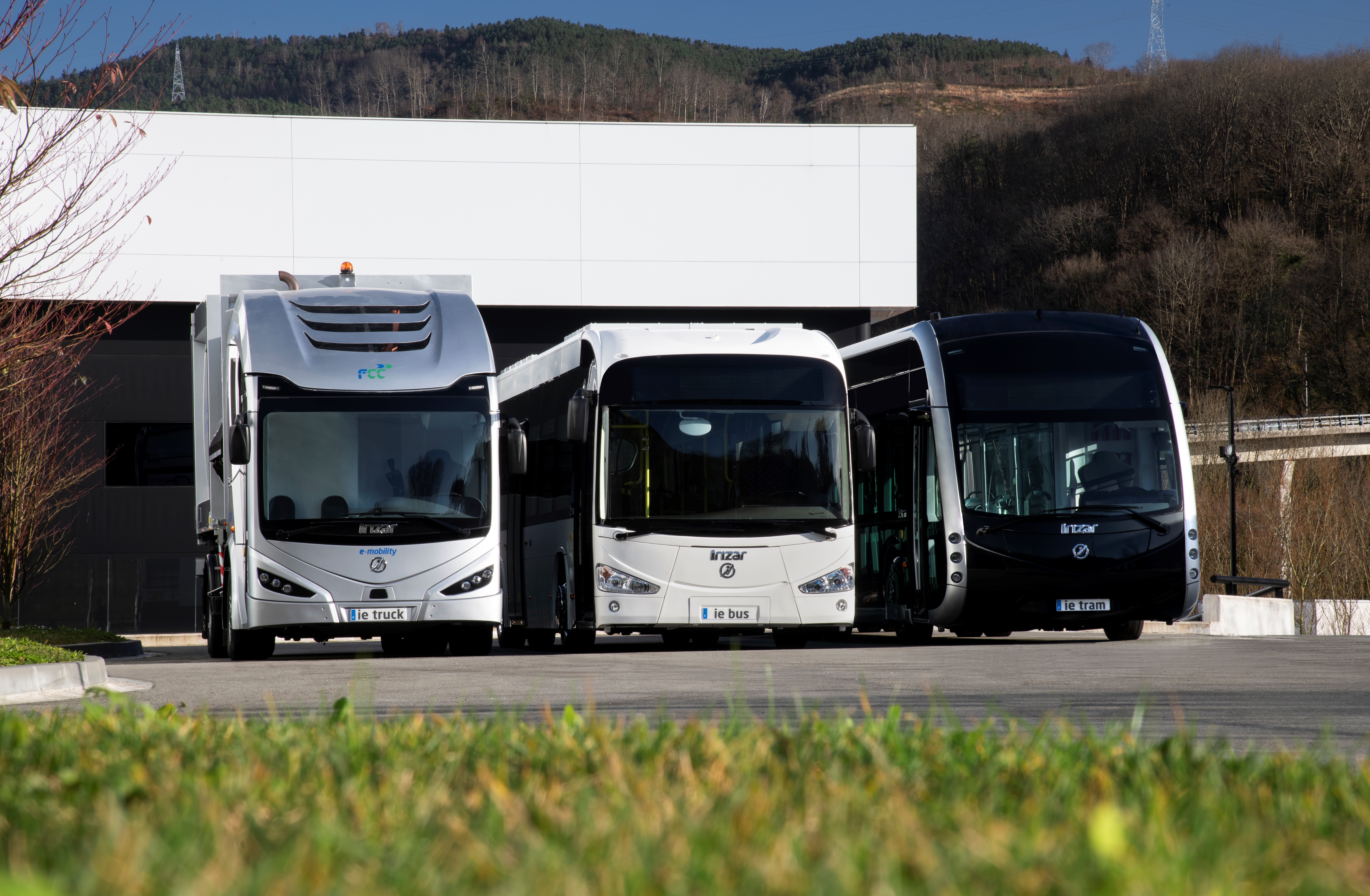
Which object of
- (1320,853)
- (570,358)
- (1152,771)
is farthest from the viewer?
(570,358)

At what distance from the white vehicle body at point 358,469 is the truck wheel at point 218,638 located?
1.50m

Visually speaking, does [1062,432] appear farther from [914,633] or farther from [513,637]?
[513,637]

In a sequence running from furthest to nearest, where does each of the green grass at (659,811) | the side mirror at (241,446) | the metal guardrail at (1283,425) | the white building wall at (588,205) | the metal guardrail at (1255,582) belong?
the metal guardrail at (1283,425), the white building wall at (588,205), the metal guardrail at (1255,582), the side mirror at (241,446), the green grass at (659,811)

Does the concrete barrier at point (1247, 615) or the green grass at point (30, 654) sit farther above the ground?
the green grass at point (30, 654)

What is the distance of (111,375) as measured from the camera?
3484cm

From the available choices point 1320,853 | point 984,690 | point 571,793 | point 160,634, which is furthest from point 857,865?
point 160,634

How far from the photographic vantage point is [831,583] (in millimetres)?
17859

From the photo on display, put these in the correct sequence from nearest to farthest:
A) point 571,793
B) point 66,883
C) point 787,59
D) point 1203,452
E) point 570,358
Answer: point 66,883 < point 571,793 < point 570,358 < point 1203,452 < point 787,59

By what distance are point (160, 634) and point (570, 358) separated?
58.0 ft

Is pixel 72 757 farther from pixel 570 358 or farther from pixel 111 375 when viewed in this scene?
pixel 111 375

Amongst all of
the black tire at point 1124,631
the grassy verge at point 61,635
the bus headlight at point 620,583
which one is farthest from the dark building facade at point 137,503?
the bus headlight at point 620,583

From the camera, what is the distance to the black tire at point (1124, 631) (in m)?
20.9

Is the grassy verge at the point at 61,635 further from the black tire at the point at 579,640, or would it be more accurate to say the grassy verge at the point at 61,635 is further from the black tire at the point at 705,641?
the black tire at the point at 705,641

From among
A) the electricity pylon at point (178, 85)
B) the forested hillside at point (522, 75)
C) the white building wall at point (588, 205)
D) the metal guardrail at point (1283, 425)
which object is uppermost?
the forested hillside at point (522, 75)
